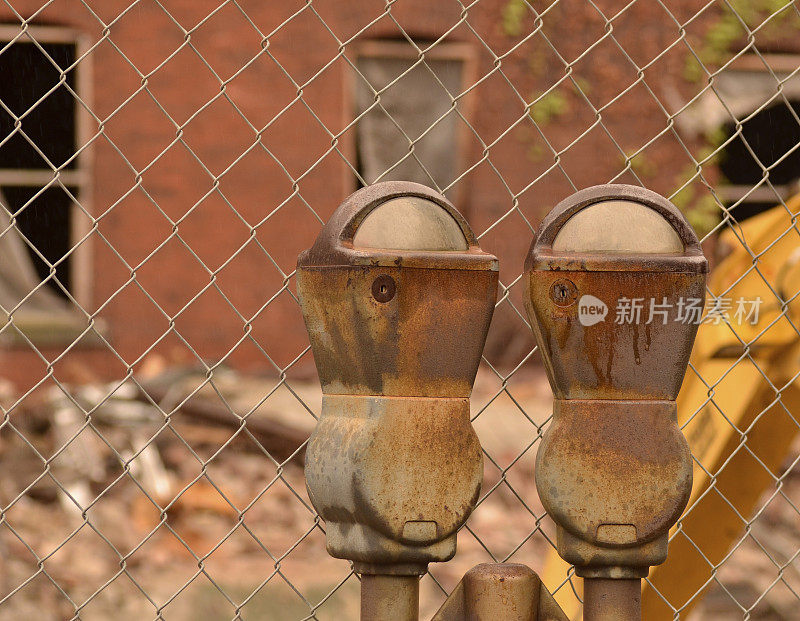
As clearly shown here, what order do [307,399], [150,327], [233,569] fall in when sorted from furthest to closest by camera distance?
[150,327] < [307,399] < [233,569]

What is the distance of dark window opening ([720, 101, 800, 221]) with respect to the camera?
853 cm

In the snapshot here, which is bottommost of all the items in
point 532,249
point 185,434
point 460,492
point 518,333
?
point 518,333

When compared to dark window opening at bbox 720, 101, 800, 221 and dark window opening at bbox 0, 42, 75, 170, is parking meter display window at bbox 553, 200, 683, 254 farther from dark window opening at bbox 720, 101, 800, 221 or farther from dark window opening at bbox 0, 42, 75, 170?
dark window opening at bbox 720, 101, 800, 221

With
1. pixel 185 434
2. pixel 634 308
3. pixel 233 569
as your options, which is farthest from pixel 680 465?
pixel 185 434

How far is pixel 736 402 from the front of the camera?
2.35 metres

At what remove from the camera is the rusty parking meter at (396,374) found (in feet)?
4.96

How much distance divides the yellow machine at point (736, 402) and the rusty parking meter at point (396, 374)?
2.86 ft

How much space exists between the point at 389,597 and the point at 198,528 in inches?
166

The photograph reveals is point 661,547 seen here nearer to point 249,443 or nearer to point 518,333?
point 249,443

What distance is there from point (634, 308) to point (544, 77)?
6.94 metres

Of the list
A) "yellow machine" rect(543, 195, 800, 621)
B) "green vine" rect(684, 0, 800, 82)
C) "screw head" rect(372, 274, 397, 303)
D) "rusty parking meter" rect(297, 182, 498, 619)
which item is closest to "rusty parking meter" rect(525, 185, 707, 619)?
"rusty parking meter" rect(297, 182, 498, 619)

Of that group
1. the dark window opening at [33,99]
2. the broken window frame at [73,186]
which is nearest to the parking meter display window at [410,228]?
the broken window frame at [73,186]

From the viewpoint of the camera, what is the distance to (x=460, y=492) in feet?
5.08

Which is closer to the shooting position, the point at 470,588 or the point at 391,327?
the point at 391,327
